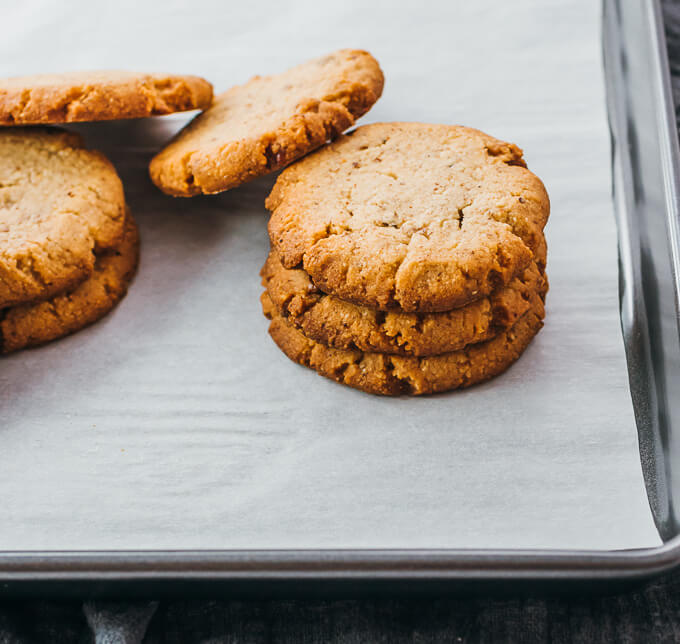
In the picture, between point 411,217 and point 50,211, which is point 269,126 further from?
point 50,211

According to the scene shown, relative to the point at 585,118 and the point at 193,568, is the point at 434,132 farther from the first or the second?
the point at 193,568

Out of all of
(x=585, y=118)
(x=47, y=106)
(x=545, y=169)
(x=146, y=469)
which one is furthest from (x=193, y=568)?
(x=585, y=118)

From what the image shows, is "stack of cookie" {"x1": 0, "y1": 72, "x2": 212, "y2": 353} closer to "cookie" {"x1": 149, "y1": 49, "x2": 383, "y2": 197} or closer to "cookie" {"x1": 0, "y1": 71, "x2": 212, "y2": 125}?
"cookie" {"x1": 0, "y1": 71, "x2": 212, "y2": 125}

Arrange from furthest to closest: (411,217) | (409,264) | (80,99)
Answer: (80,99) < (411,217) < (409,264)

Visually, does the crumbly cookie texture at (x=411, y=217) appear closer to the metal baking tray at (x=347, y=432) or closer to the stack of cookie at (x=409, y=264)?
the stack of cookie at (x=409, y=264)

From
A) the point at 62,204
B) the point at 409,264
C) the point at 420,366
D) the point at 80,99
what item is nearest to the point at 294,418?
the point at 420,366
